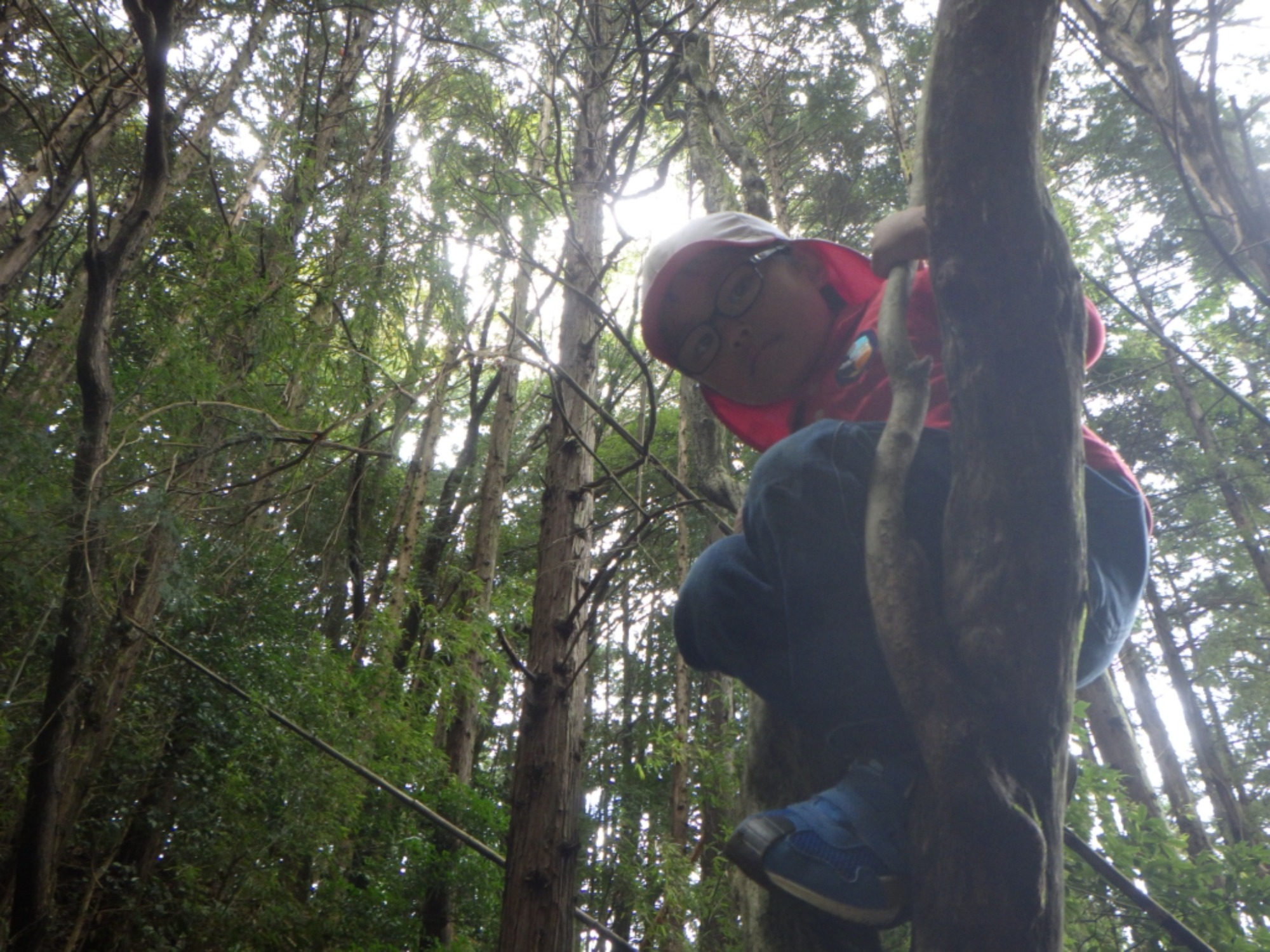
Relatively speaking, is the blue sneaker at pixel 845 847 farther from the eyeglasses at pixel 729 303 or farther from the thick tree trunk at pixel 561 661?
the thick tree trunk at pixel 561 661

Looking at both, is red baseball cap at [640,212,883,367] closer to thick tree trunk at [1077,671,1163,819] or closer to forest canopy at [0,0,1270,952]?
forest canopy at [0,0,1270,952]

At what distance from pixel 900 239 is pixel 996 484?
390 mm

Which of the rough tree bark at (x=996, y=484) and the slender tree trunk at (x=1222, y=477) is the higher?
the slender tree trunk at (x=1222, y=477)

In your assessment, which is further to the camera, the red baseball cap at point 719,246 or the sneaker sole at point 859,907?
the red baseball cap at point 719,246

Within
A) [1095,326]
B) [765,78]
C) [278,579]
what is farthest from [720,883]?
[765,78]


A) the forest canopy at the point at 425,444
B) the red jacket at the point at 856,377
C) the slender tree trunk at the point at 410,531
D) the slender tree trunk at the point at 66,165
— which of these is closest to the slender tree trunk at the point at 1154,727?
the forest canopy at the point at 425,444

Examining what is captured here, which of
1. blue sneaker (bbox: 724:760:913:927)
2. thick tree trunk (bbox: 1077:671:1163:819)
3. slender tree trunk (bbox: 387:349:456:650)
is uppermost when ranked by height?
slender tree trunk (bbox: 387:349:456:650)

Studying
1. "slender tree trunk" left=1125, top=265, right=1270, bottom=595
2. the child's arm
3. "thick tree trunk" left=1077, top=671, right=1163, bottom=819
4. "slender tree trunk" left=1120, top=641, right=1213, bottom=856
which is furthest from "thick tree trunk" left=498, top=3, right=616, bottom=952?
"slender tree trunk" left=1120, top=641, right=1213, bottom=856

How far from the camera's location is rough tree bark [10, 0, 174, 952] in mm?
2693

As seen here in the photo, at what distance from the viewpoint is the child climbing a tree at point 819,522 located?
1093 millimetres

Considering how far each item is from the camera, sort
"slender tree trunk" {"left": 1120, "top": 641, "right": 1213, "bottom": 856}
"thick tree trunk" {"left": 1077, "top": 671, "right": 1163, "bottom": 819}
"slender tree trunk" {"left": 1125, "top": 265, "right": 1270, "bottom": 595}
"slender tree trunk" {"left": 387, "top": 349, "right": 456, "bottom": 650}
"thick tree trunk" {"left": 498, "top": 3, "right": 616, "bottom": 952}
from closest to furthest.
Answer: "thick tree trunk" {"left": 498, "top": 3, "right": 616, "bottom": 952}, "thick tree trunk" {"left": 1077, "top": 671, "right": 1163, "bottom": 819}, "slender tree trunk" {"left": 387, "top": 349, "right": 456, "bottom": 650}, "slender tree trunk" {"left": 1125, "top": 265, "right": 1270, "bottom": 595}, "slender tree trunk" {"left": 1120, "top": 641, "right": 1213, "bottom": 856}

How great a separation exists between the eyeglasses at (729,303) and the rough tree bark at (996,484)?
0.72m

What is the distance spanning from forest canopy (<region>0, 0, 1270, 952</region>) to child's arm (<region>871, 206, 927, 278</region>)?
1042 millimetres

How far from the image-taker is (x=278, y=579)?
6789mm
